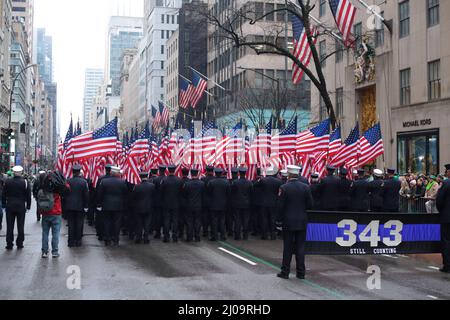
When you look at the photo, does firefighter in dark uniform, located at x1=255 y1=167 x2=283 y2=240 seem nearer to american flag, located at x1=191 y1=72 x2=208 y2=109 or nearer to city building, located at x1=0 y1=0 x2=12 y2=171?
american flag, located at x1=191 y1=72 x2=208 y2=109

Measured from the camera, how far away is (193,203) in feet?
51.8

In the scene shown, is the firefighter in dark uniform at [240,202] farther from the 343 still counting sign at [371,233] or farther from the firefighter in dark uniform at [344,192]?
the 343 still counting sign at [371,233]

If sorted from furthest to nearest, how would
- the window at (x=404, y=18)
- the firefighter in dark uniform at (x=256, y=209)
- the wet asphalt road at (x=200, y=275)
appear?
the window at (x=404, y=18)
the firefighter in dark uniform at (x=256, y=209)
the wet asphalt road at (x=200, y=275)

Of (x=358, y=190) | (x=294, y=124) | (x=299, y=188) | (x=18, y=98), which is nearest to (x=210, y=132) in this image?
(x=294, y=124)

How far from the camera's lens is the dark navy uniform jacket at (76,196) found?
1419 cm

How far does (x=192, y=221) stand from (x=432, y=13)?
61.0 ft

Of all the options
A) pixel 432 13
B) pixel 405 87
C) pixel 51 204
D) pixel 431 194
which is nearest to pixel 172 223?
pixel 51 204

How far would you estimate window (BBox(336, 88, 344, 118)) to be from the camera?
125 ft

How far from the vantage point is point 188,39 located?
91625mm

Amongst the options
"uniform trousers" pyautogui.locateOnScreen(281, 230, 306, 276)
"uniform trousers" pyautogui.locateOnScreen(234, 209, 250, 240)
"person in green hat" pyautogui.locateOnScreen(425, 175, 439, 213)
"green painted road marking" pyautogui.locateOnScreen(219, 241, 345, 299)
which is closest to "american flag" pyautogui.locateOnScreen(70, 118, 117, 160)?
"uniform trousers" pyautogui.locateOnScreen(234, 209, 250, 240)

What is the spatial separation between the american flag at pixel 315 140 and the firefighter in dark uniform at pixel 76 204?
24.1 feet

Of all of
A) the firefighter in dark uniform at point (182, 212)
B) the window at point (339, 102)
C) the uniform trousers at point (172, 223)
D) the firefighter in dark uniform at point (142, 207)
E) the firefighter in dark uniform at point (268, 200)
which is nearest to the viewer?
the firefighter in dark uniform at point (142, 207)

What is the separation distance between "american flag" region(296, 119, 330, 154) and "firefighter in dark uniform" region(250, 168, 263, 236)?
1.86 m

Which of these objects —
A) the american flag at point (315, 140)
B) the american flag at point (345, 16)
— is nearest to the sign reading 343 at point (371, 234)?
the american flag at point (315, 140)
